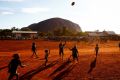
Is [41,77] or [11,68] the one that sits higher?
[11,68]

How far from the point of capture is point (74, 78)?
1712cm

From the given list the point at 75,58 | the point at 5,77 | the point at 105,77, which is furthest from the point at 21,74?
the point at 75,58

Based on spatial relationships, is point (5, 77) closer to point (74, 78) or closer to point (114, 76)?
point (74, 78)

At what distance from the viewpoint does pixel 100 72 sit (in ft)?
63.1

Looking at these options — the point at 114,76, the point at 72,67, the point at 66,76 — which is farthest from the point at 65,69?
the point at 114,76

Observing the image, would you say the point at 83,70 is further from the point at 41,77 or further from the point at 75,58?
the point at 75,58

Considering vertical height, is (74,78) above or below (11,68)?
below

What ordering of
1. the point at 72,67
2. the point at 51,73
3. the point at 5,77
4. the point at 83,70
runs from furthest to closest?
the point at 72,67
the point at 83,70
the point at 51,73
the point at 5,77

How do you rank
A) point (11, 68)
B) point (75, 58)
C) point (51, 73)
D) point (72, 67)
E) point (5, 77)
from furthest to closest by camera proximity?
point (75, 58) → point (72, 67) → point (51, 73) → point (5, 77) → point (11, 68)

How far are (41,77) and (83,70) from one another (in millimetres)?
4014

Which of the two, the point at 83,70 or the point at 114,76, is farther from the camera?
the point at 83,70

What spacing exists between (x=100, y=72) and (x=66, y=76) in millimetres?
2902

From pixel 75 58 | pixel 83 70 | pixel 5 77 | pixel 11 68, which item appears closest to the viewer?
pixel 11 68

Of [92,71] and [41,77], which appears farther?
[92,71]
